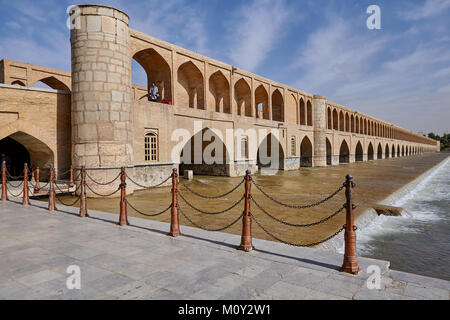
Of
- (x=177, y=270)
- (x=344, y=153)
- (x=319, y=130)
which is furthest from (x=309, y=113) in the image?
(x=177, y=270)

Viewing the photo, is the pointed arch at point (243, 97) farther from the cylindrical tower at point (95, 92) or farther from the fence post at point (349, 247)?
the fence post at point (349, 247)

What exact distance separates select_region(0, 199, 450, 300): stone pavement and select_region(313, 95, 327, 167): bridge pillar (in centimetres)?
2466

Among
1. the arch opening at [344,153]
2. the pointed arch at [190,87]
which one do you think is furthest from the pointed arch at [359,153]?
the pointed arch at [190,87]

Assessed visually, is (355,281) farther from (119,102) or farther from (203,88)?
(203,88)

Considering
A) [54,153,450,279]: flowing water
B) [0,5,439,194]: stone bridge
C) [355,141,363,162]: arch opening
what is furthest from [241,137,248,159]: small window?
[355,141,363,162]: arch opening

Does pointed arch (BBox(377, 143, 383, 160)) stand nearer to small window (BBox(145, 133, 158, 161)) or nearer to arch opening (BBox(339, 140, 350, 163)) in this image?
arch opening (BBox(339, 140, 350, 163))

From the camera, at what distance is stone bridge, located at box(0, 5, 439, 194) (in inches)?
405

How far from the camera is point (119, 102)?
34.9ft

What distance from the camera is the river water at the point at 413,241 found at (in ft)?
16.9

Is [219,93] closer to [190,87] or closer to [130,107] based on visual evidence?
[190,87]

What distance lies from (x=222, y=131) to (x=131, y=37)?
285 inches

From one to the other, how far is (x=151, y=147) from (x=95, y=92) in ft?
11.8

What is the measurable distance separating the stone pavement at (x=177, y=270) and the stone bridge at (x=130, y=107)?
19.9 ft
